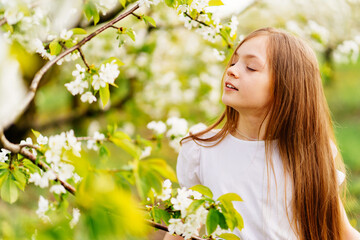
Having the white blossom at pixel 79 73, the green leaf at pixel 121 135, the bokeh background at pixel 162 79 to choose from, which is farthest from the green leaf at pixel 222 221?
the bokeh background at pixel 162 79

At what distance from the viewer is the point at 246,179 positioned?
60.1 inches

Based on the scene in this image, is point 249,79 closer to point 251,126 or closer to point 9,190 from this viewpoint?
point 251,126

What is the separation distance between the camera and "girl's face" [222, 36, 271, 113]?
1410 millimetres

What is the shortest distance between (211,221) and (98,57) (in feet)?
10.6

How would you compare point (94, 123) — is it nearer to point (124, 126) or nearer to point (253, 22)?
point (124, 126)

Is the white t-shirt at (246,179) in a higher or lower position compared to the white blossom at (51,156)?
lower

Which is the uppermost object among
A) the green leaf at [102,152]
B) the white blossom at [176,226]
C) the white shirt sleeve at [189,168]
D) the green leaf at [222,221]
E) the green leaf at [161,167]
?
the green leaf at [161,167]

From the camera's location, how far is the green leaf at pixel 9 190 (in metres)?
0.98

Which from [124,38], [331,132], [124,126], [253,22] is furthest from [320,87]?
[253,22]

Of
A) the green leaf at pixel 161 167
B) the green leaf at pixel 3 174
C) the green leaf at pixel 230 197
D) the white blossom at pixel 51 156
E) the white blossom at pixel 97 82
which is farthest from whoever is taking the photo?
the white blossom at pixel 97 82

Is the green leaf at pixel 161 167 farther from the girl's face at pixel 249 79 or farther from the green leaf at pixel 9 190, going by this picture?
the girl's face at pixel 249 79

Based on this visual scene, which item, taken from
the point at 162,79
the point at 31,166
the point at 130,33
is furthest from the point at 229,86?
the point at 162,79

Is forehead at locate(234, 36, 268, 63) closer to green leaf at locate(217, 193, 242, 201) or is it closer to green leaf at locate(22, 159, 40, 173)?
green leaf at locate(217, 193, 242, 201)

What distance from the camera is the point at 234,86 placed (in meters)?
1.41
